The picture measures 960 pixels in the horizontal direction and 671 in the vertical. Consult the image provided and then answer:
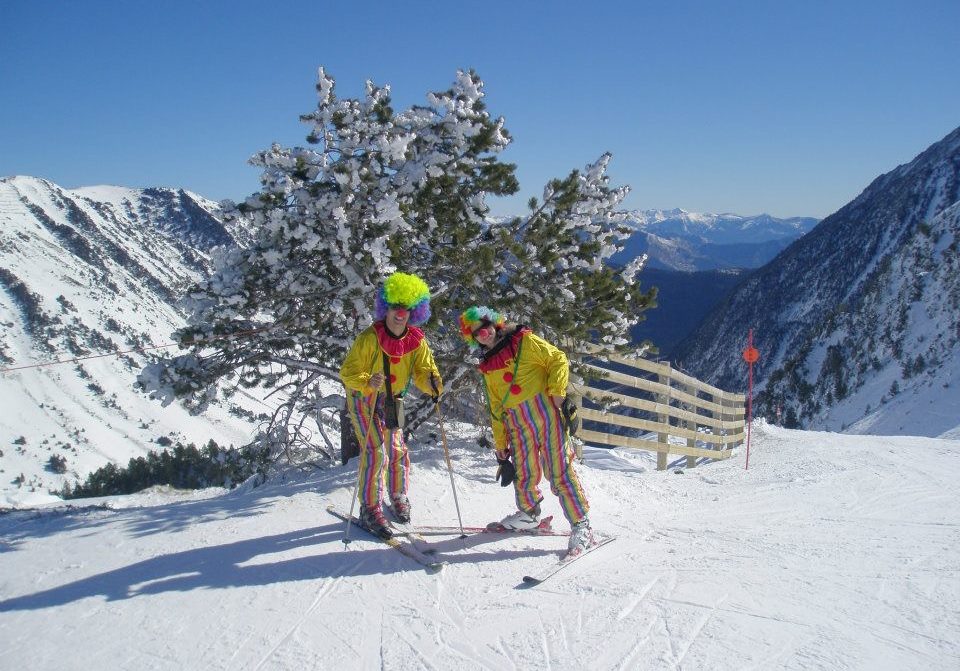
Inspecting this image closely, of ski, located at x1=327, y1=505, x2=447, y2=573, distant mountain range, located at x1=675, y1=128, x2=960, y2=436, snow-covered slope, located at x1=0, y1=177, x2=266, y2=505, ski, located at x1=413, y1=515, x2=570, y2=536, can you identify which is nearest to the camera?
ski, located at x1=327, y1=505, x2=447, y2=573

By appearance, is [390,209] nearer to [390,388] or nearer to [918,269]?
[390,388]

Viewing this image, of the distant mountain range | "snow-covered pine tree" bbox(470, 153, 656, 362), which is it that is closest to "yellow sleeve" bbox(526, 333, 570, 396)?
"snow-covered pine tree" bbox(470, 153, 656, 362)

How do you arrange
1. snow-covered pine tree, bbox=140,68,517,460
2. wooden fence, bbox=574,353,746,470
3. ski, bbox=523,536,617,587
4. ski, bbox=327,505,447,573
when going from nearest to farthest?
ski, bbox=523,536,617,587
ski, bbox=327,505,447,573
snow-covered pine tree, bbox=140,68,517,460
wooden fence, bbox=574,353,746,470

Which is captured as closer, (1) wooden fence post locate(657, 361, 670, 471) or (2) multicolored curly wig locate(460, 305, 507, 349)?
(2) multicolored curly wig locate(460, 305, 507, 349)

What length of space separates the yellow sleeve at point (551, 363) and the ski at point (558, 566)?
1.12 m

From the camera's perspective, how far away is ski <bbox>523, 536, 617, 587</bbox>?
3791 millimetres

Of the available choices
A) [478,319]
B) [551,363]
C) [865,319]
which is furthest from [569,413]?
[865,319]

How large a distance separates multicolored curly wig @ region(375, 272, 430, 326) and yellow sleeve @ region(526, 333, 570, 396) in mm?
816

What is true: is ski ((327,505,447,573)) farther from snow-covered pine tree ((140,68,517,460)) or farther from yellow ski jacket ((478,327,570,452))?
snow-covered pine tree ((140,68,517,460))

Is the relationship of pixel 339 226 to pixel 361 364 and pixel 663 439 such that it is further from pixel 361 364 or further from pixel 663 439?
pixel 663 439

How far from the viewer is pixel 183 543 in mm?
4496

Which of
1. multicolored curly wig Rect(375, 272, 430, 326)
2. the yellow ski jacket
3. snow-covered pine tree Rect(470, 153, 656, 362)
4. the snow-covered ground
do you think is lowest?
the snow-covered ground

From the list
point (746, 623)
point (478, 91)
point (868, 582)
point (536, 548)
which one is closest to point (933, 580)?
point (868, 582)

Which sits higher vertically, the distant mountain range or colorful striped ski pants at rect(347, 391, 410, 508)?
the distant mountain range
